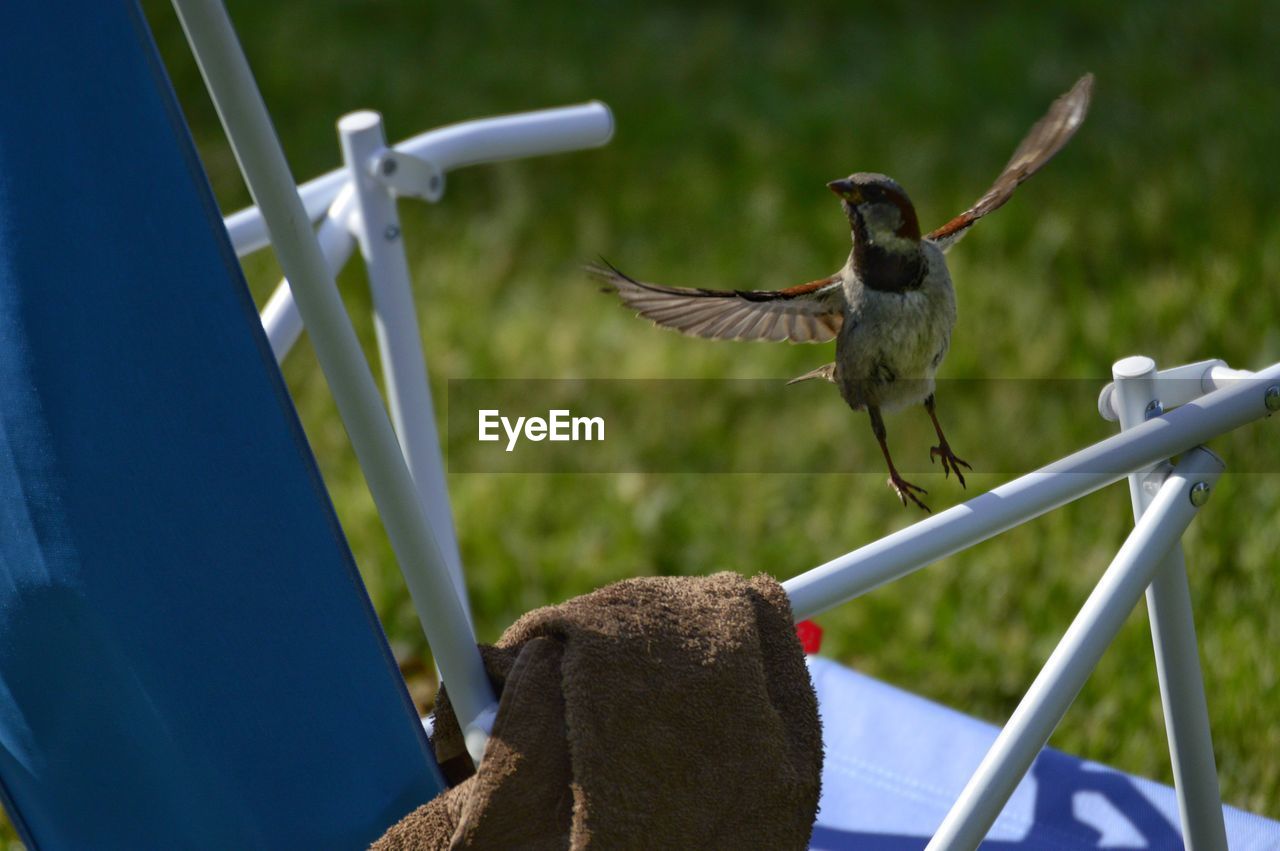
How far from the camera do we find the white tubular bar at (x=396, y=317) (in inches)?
45.9

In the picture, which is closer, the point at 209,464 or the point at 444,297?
the point at 209,464

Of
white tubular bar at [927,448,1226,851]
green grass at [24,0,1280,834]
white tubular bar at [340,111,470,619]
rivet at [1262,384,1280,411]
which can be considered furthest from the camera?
green grass at [24,0,1280,834]

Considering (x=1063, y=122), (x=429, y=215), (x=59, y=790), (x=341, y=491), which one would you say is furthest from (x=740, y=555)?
(x=1063, y=122)

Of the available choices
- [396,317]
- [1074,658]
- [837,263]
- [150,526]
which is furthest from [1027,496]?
[396,317]

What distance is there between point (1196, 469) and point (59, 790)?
0.69m

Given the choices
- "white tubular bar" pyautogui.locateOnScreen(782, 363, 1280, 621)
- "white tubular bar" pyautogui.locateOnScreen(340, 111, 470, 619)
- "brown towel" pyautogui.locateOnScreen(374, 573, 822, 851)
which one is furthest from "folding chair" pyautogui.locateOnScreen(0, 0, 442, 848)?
"white tubular bar" pyautogui.locateOnScreen(340, 111, 470, 619)

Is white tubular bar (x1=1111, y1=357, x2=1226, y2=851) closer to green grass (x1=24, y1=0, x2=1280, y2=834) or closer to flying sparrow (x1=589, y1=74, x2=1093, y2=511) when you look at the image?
green grass (x1=24, y1=0, x2=1280, y2=834)

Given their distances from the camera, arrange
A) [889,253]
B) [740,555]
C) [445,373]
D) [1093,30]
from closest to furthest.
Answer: [889,253] < [740,555] < [445,373] < [1093,30]

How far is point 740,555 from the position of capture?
186cm

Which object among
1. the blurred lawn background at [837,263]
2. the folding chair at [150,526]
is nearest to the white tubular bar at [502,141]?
the blurred lawn background at [837,263]

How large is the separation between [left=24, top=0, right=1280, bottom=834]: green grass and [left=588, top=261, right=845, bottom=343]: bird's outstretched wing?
0.36 metres

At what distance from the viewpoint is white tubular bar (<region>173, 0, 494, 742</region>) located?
2.15 feet

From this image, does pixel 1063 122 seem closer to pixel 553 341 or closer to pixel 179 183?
pixel 179 183

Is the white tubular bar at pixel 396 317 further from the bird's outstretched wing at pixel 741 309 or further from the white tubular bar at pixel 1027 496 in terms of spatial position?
the bird's outstretched wing at pixel 741 309
